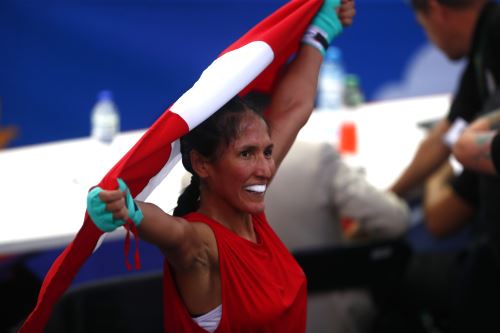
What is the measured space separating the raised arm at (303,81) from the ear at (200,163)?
0.28 metres

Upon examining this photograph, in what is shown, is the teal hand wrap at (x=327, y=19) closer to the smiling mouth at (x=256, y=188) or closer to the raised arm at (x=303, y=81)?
the raised arm at (x=303, y=81)

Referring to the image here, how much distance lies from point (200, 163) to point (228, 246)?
154 millimetres

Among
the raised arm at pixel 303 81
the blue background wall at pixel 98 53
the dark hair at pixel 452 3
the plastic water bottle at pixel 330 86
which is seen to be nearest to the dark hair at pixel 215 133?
the raised arm at pixel 303 81

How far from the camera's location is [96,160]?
2.02 meters

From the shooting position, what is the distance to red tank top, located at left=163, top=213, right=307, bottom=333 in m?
1.33

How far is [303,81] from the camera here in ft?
5.54

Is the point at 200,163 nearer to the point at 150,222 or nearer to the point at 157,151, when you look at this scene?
the point at 157,151

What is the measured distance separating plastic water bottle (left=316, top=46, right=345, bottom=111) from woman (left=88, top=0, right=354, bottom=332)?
103 inches

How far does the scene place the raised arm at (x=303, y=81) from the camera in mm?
1646

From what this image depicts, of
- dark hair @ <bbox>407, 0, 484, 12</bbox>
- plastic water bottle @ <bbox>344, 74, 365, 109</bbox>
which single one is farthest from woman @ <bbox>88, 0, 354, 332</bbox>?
plastic water bottle @ <bbox>344, 74, 365, 109</bbox>

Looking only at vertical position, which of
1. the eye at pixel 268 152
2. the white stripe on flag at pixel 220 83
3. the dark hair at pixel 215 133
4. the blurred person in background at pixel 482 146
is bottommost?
the blurred person in background at pixel 482 146

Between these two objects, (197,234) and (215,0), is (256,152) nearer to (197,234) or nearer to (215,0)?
(197,234)

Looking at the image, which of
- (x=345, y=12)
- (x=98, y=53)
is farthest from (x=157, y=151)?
(x=98, y=53)

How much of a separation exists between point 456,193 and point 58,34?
2040 millimetres
